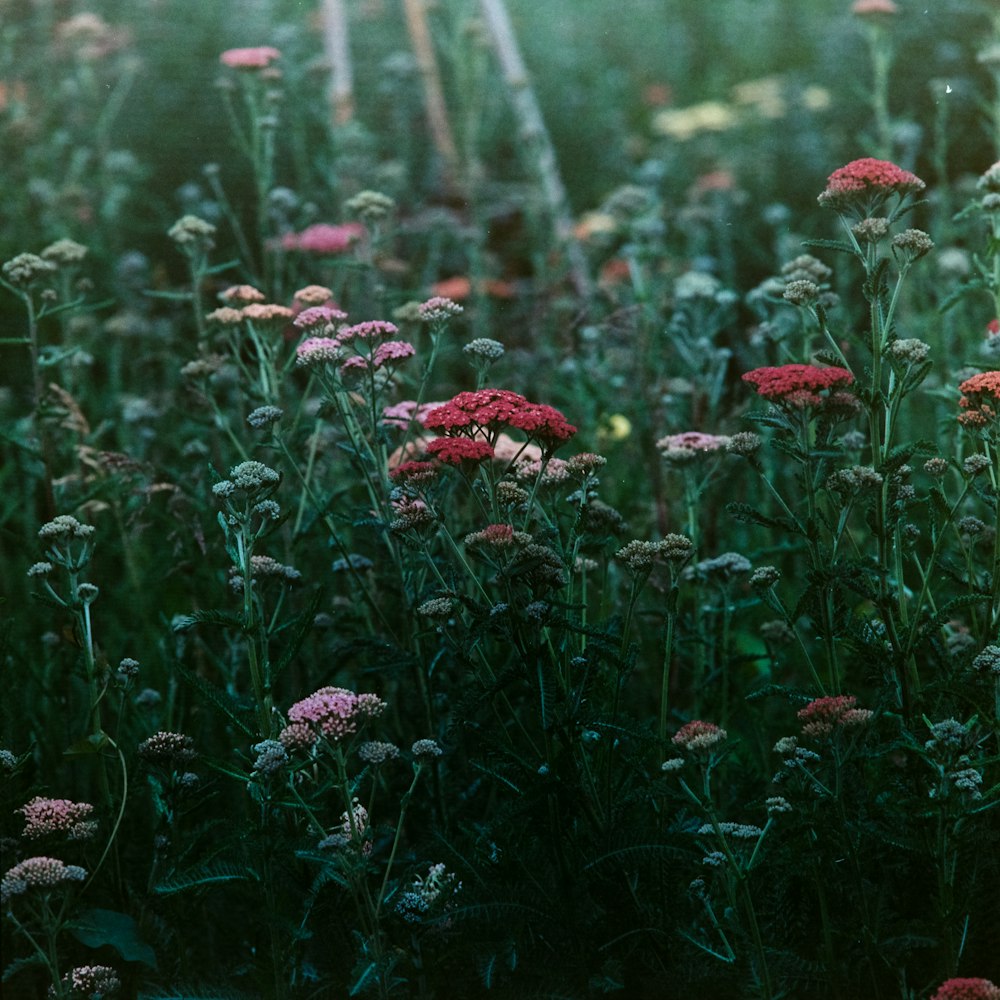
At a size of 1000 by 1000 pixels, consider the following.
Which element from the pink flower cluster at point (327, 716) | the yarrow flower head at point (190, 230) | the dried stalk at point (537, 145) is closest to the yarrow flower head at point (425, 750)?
the pink flower cluster at point (327, 716)

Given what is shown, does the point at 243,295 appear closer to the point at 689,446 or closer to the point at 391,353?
the point at 391,353

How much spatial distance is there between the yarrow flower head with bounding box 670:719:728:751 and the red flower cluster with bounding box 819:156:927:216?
1.04 m

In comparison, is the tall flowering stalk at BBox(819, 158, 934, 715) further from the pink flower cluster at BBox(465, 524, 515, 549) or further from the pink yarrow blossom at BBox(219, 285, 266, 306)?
the pink yarrow blossom at BBox(219, 285, 266, 306)

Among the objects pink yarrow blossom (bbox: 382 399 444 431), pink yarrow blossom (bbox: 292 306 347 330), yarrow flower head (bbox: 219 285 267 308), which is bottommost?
pink yarrow blossom (bbox: 382 399 444 431)

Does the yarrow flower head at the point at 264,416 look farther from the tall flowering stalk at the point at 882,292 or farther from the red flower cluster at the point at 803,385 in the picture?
the tall flowering stalk at the point at 882,292

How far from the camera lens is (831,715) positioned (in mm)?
2291

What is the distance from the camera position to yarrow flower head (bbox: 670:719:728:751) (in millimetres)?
2303

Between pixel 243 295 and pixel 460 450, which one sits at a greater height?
pixel 243 295

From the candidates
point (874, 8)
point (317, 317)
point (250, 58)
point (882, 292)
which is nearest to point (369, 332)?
point (317, 317)

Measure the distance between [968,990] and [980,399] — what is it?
1.12m

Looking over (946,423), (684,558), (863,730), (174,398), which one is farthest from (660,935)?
(174,398)

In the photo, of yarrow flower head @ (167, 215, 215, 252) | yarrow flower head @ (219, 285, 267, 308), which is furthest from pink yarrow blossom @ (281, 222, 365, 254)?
yarrow flower head @ (219, 285, 267, 308)

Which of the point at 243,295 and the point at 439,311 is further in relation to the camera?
the point at 243,295

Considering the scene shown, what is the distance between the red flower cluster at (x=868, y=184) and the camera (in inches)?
102
